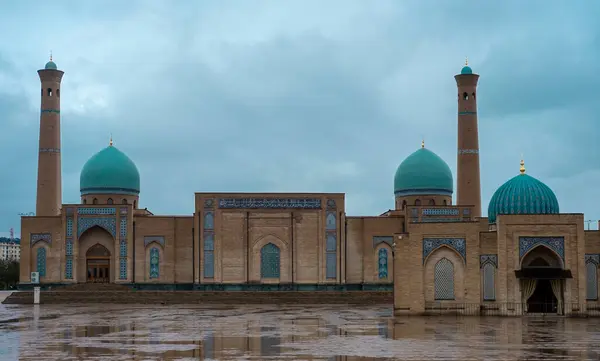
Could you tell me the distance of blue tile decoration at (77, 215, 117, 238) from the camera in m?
45.0

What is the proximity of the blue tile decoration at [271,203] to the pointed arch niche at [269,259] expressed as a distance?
156 cm

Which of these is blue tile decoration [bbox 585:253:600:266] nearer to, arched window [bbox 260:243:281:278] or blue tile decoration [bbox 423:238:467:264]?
blue tile decoration [bbox 423:238:467:264]

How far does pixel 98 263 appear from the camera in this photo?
45719mm

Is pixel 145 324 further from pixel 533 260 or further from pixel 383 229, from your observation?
pixel 383 229

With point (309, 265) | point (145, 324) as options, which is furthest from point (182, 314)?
point (309, 265)

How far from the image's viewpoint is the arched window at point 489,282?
3018 centimetres

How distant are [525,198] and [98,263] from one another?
22.4m

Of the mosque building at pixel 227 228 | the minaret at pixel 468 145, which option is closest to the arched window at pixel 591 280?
the mosque building at pixel 227 228

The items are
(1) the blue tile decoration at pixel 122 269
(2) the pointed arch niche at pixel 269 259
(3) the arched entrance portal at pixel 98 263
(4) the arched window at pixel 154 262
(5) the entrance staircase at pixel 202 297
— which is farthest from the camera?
(3) the arched entrance portal at pixel 98 263

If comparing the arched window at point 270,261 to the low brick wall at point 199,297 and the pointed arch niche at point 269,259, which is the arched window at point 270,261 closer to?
the pointed arch niche at point 269,259

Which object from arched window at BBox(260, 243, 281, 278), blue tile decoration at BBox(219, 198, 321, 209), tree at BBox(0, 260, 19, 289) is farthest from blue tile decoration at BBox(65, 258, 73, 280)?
tree at BBox(0, 260, 19, 289)

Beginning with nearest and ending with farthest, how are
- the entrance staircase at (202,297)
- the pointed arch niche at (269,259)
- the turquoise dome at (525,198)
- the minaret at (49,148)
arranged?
the turquoise dome at (525,198), the entrance staircase at (202,297), the pointed arch niche at (269,259), the minaret at (49,148)

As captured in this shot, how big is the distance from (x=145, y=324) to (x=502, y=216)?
12.1 metres

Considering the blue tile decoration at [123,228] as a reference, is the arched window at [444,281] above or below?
below
